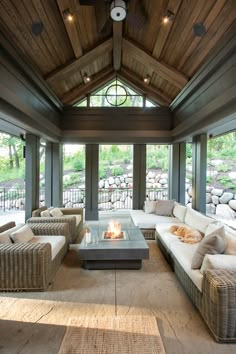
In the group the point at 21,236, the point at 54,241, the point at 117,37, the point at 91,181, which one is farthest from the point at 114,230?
the point at 117,37

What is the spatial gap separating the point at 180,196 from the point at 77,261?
4.10 meters

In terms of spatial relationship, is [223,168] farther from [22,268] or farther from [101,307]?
[22,268]

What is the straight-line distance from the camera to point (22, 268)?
9.93 feet

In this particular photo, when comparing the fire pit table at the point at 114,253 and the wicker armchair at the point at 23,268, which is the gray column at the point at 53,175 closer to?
the fire pit table at the point at 114,253

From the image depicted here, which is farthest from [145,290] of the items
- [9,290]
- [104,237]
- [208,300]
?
[9,290]

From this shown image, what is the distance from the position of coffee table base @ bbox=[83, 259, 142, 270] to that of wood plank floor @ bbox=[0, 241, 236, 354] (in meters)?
0.09

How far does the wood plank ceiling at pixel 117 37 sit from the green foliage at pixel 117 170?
2676 millimetres

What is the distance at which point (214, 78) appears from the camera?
13.4ft

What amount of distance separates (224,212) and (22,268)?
4.65m

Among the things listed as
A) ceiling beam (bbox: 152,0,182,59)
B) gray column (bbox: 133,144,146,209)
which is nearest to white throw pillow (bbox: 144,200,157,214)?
gray column (bbox: 133,144,146,209)

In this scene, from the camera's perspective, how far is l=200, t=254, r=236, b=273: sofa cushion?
2523 mm

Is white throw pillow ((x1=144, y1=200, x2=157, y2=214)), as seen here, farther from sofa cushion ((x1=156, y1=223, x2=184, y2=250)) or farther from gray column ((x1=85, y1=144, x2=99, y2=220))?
gray column ((x1=85, y1=144, x2=99, y2=220))

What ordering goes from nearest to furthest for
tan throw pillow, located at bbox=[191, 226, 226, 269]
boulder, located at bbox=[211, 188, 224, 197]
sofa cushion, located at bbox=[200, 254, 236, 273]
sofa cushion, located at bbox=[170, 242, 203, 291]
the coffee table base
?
sofa cushion, located at bbox=[200, 254, 236, 273] → sofa cushion, located at bbox=[170, 242, 203, 291] → tan throw pillow, located at bbox=[191, 226, 226, 269] → the coffee table base → boulder, located at bbox=[211, 188, 224, 197]

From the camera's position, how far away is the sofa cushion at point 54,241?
11.9 ft
